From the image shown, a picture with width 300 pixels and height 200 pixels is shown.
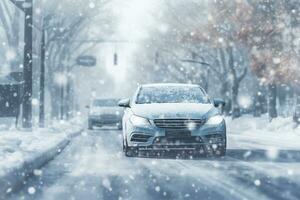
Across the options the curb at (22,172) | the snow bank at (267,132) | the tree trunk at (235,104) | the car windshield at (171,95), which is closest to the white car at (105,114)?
the snow bank at (267,132)

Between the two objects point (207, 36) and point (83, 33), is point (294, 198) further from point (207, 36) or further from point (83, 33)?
point (83, 33)

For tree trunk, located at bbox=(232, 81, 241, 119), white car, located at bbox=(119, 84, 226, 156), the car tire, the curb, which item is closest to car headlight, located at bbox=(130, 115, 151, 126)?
white car, located at bbox=(119, 84, 226, 156)

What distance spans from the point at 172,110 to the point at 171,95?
5.99 ft

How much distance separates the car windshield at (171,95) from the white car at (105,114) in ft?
63.1

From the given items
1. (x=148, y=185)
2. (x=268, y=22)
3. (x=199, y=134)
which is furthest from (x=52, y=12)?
(x=148, y=185)

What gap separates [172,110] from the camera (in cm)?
1464

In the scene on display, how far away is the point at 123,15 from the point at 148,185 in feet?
99.9

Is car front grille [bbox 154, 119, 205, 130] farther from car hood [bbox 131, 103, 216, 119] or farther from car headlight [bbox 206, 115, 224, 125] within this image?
car headlight [bbox 206, 115, 224, 125]

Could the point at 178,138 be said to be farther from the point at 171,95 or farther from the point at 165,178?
the point at 165,178

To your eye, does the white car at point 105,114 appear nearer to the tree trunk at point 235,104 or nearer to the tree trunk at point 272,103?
the tree trunk at point 272,103

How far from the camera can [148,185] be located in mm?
10484

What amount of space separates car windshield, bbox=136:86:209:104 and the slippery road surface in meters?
1.46

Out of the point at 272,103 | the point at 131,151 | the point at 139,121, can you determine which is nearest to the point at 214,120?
the point at 139,121

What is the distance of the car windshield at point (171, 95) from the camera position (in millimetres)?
16188
